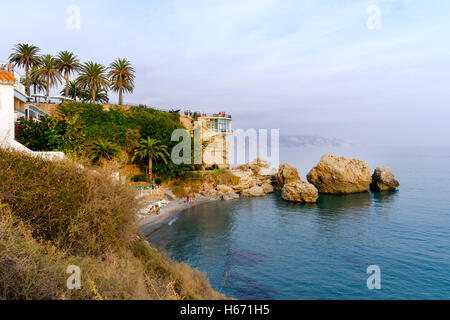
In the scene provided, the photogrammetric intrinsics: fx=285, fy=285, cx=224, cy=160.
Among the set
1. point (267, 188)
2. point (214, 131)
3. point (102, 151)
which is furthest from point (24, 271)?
point (214, 131)

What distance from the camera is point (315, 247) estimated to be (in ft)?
76.5

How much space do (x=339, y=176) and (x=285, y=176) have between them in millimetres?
8921

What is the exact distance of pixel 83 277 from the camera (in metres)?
7.14

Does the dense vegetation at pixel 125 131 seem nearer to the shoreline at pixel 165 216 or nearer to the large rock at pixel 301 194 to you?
the shoreline at pixel 165 216

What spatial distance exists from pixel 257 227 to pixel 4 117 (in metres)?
22.6

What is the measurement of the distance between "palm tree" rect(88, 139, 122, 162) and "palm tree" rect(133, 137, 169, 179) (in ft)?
12.5

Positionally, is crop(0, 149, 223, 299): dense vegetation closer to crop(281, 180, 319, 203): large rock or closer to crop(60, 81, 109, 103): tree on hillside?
crop(281, 180, 319, 203): large rock

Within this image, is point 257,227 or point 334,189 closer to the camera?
point 257,227

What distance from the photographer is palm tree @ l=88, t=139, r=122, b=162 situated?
33.6 meters

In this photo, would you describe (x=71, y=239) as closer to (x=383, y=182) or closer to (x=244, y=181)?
(x=244, y=181)
